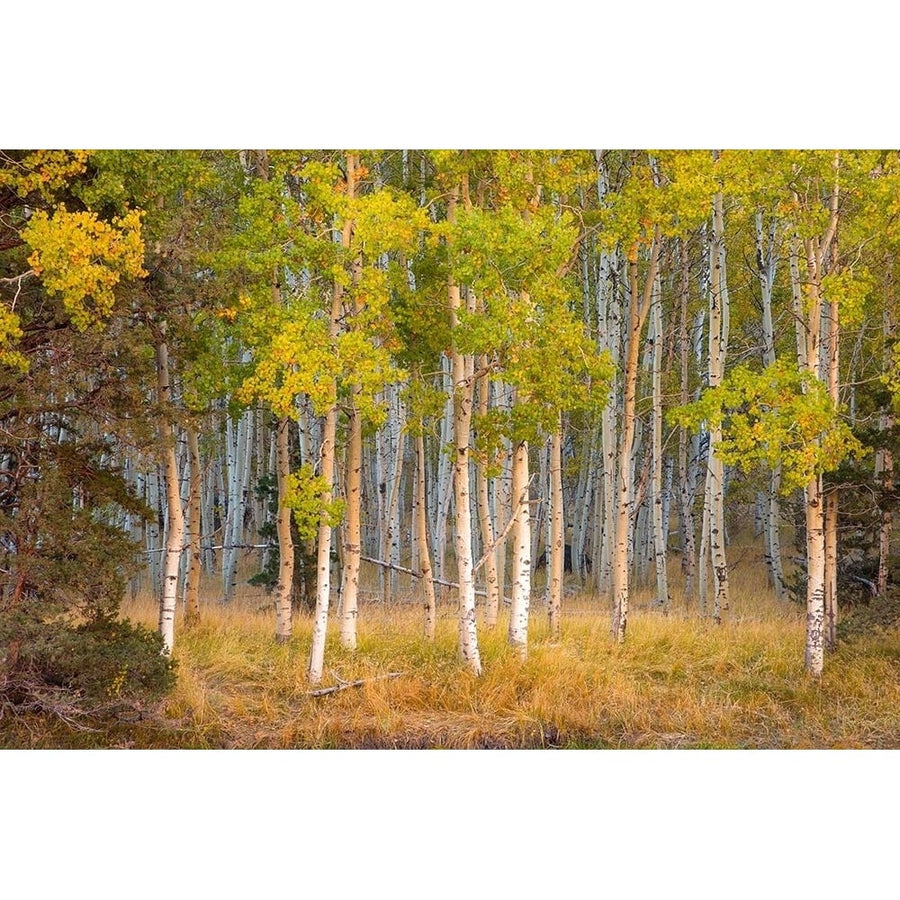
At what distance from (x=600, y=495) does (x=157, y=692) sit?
33.9ft

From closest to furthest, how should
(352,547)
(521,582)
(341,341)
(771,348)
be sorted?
(341,341) < (521,582) < (352,547) < (771,348)

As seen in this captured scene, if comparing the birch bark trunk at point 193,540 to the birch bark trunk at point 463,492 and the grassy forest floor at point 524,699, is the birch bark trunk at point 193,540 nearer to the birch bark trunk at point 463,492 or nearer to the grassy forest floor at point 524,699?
the grassy forest floor at point 524,699

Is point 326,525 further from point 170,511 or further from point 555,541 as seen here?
point 555,541

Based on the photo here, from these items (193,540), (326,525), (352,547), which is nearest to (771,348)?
(352,547)

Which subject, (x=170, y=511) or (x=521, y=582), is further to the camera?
(x=521, y=582)

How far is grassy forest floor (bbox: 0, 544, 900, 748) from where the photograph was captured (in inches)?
330

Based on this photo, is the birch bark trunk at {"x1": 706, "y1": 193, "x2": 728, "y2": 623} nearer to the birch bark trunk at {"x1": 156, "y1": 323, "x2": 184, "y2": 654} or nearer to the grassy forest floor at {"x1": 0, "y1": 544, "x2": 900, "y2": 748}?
the grassy forest floor at {"x1": 0, "y1": 544, "x2": 900, "y2": 748}

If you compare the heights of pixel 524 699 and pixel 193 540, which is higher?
pixel 193 540

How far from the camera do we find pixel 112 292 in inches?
319

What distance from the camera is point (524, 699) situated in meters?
8.75

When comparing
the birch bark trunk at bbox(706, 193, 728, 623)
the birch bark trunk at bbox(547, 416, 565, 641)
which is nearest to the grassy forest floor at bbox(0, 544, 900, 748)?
the birch bark trunk at bbox(547, 416, 565, 641)

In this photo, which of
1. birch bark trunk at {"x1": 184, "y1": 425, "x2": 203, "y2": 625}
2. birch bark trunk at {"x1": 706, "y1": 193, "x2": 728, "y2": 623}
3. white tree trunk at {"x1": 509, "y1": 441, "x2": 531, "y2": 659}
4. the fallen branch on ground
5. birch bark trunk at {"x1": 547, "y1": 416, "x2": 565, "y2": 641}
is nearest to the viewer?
the fallen branch on ground

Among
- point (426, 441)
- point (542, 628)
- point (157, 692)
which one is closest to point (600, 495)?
point (426, 441)
